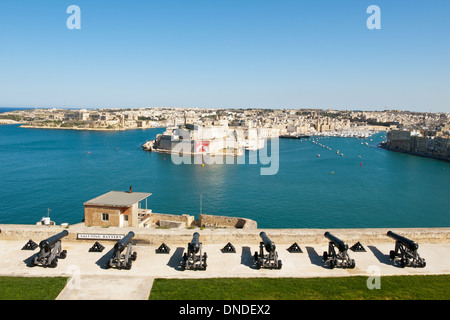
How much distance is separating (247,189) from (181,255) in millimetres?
22180

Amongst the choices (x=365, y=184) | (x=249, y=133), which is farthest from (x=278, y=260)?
(x=249, y=133)

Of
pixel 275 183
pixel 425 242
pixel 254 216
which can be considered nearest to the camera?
pixel 425 242

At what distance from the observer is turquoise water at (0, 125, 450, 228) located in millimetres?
21141

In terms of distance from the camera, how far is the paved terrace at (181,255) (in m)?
5.47

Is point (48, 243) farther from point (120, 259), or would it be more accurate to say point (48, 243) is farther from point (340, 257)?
point (340, 257)

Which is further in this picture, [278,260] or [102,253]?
[102,253]

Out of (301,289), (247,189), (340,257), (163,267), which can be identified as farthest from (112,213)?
(247,189)

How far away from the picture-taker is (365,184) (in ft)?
107

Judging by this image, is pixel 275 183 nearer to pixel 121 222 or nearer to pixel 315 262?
pixel 121 222

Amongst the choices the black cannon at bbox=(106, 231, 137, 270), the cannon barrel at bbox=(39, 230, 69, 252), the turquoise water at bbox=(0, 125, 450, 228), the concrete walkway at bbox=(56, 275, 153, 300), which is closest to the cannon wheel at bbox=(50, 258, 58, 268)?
the cannon barrel at bbox=(39, 230, 69, 252)

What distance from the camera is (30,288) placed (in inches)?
201

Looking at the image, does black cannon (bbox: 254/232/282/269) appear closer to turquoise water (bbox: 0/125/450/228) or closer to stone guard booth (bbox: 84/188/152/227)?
stone guard booth (bbox: 84/188/152/227)

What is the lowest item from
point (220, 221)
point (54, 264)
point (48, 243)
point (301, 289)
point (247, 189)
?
point (247, 189)

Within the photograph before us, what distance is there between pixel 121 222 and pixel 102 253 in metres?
2.98
